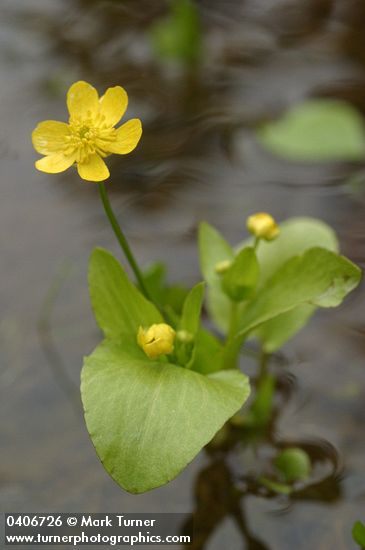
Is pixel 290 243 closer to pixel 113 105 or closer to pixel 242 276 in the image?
pixel 242 276

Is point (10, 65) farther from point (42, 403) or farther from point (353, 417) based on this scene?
point (353, 417)

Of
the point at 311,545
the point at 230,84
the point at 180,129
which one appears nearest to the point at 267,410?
the point at 311,545

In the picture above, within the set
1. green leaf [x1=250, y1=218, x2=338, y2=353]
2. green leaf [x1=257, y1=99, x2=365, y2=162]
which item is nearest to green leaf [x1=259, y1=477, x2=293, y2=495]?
green leaf [x1=250, y1=218, x2=338, y2=353]

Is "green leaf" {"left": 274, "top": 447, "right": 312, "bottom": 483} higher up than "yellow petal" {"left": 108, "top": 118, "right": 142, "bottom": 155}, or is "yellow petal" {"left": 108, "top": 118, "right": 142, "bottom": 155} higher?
"yellow petal" {"left": 108, "top": 118, "right": 142, "bottom": 155}

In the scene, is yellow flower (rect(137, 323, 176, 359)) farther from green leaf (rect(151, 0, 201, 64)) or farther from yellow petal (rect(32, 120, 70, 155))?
green leaf (rect(151, 0, 201, 64))

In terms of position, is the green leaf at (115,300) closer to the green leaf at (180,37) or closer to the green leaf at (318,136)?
the green leaf at (318,136)

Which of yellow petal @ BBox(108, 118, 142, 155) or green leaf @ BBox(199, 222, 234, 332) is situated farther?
green leaf @ BBox(199, 222, 234, 332)
